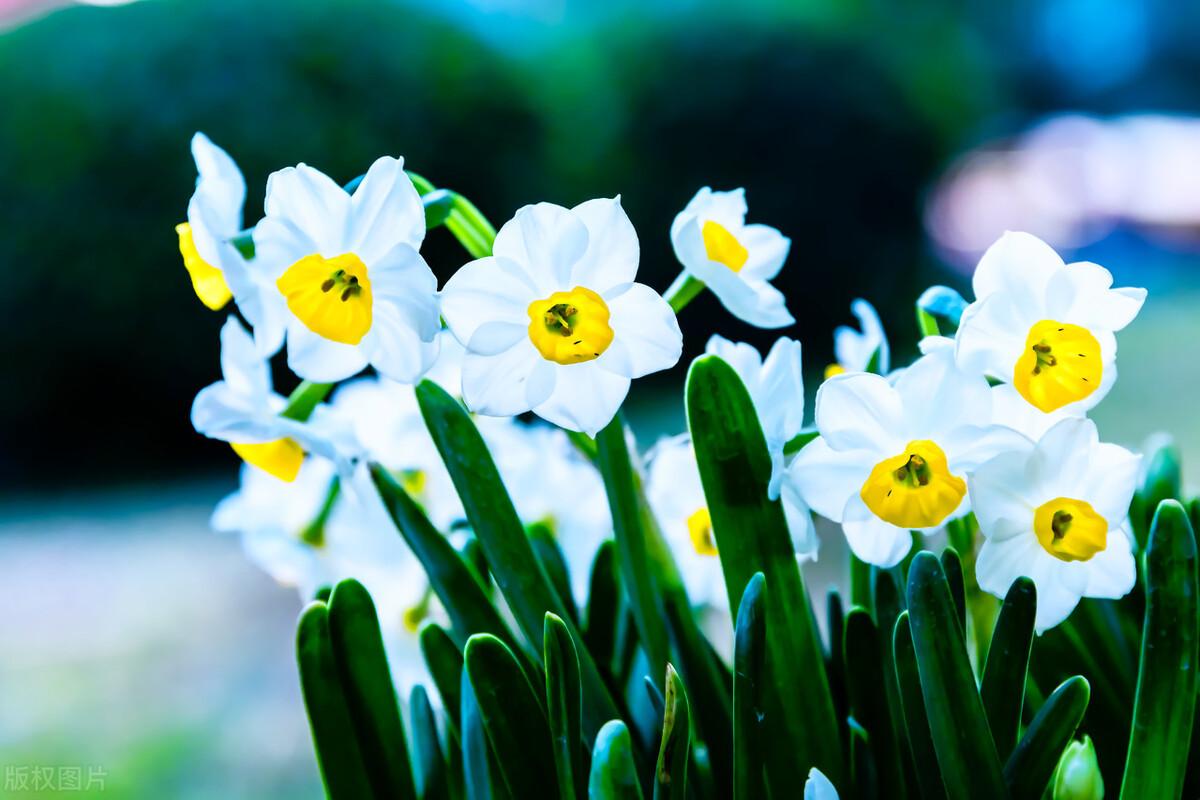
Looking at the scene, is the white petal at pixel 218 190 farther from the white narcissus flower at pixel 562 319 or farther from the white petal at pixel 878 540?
the white petal at pixel 878 540

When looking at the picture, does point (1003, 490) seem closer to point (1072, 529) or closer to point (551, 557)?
point (1072, 529)

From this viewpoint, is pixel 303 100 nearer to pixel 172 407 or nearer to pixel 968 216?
pixel 172 407

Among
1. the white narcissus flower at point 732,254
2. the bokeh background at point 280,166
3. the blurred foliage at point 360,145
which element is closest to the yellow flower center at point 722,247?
the white narcissus flower at point 732,254

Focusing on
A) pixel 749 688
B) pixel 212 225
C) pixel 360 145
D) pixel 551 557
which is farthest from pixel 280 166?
pixel 749 688

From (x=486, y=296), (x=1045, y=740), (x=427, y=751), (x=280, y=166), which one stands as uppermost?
(x=280, y=166)

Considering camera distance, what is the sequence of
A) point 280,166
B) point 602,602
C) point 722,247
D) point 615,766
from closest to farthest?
point 615,766
point 722,247
point 602,602
point 280,166

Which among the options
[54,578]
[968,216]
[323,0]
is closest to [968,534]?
[54,578]
